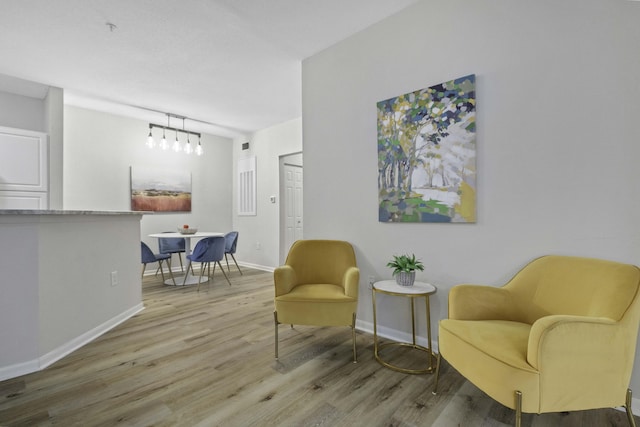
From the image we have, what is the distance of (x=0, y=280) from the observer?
1883 mm

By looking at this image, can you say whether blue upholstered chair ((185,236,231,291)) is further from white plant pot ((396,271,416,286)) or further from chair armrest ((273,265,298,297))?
white plant pot ((396,271,416,286))

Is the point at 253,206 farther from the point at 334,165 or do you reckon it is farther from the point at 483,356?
the point at 483,356

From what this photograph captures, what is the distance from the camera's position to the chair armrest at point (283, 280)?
2279 mm

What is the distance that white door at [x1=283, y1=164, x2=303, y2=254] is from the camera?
5477mm

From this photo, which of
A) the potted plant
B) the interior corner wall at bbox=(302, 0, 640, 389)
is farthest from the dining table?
Answer: the potted plant

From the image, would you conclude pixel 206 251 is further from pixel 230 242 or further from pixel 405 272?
pixel 405 272

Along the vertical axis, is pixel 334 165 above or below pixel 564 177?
above

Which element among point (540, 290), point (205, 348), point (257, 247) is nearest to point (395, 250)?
point (540, 290)

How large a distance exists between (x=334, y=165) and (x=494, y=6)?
168cm

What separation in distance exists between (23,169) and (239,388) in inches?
158

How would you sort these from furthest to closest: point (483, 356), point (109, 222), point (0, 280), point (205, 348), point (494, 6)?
point (109, 222)
point (205, 348)
point (494, 6)
point (0, 280)
point (483, 356)

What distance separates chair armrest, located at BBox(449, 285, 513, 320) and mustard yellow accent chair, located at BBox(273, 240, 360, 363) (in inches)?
27.4

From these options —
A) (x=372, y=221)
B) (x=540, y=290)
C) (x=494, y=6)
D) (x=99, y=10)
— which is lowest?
(x=540, y=290)

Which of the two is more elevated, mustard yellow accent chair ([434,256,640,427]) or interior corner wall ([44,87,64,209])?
interior corner wall ([44,87,64,209])
